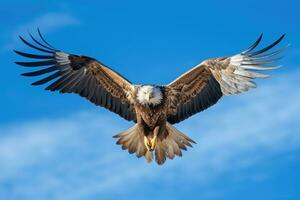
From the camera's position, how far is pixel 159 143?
46.1ft

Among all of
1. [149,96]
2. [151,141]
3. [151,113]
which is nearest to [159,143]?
[151,141]

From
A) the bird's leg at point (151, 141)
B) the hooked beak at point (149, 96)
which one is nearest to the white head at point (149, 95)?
the hooked beak at point (149, 96)

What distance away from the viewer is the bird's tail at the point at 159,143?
14.0 meters

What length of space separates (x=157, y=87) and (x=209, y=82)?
936mm

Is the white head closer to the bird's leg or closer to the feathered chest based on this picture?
the feathered chest

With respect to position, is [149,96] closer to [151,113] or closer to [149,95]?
[149,95]

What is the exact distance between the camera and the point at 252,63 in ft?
45.5

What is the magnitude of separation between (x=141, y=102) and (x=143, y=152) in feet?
2.93

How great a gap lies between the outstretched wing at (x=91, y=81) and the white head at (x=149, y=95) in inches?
14.6

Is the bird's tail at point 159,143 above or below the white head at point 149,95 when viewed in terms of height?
below

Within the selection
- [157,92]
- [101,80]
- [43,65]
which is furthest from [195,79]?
[43,65]

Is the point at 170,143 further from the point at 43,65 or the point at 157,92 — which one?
the point at 43,65

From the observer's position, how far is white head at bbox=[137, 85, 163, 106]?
44.5 feet

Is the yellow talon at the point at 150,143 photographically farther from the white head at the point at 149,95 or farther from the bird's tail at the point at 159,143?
the white head at the point at 149,95
